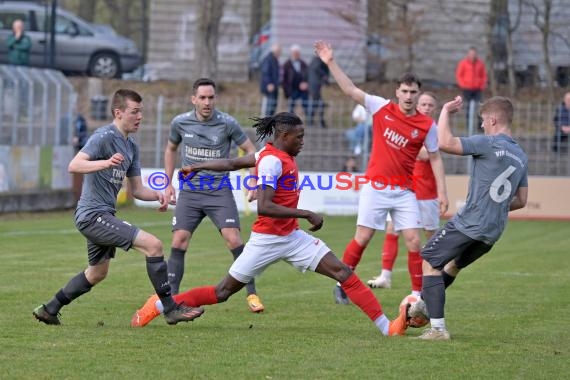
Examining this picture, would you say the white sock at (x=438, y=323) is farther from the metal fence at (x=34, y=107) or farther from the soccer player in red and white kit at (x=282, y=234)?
the metal fence at (x=34, y=107)

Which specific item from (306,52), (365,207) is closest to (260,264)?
(365,207)

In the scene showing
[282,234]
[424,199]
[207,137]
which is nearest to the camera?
[282,234]

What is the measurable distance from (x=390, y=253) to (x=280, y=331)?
397cm

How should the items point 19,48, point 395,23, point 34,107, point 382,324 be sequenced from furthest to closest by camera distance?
point 395,23 → point 19,48 → point 34,107 → point 382,324

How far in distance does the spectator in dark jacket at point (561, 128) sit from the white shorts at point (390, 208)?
47.7ft

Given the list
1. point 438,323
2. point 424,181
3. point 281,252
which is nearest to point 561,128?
point 424,181

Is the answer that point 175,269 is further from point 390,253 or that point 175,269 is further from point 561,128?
point 561,128

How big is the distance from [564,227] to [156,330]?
49.2 feet

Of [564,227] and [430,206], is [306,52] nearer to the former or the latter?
[564,227]

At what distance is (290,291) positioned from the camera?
41.6ft

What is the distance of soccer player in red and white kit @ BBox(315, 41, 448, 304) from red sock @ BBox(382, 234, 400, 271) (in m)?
1.57

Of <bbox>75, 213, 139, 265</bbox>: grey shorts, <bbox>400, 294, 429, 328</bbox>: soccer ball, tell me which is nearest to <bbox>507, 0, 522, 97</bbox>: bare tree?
<bbox>400, 294, 429, 328</bbox>: soccer ball

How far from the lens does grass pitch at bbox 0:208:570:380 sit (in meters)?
7.86

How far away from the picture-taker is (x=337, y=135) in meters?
27.8
